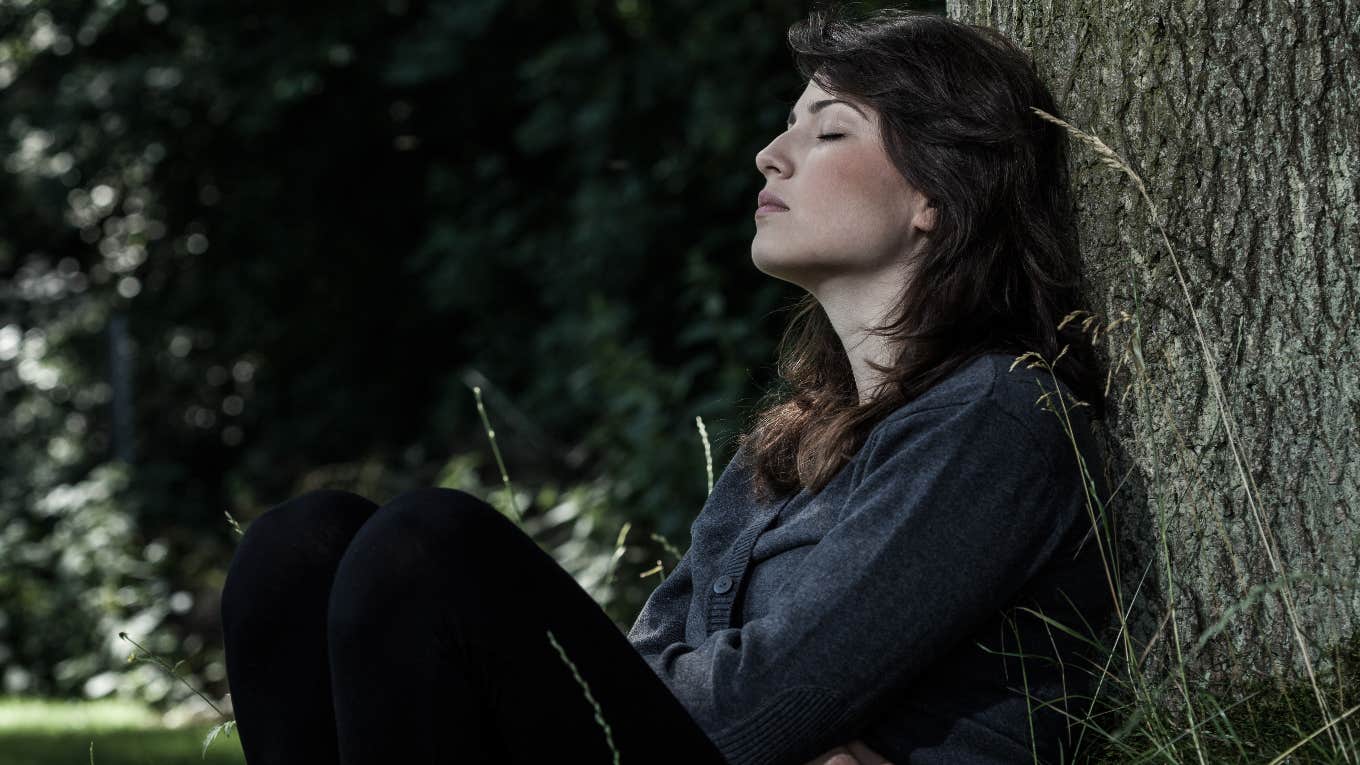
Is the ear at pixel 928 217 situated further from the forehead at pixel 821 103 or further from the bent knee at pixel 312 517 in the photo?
the bent knee at pixel 312 517

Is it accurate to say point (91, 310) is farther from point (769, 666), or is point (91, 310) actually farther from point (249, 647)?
point (769, 666)

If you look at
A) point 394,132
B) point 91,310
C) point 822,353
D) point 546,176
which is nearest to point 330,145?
point 394,132

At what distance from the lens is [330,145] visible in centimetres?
848

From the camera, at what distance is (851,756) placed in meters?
1.78

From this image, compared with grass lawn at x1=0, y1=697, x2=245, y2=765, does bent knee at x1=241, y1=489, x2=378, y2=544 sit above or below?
above

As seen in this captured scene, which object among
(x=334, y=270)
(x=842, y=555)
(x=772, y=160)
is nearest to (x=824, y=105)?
(x=772, y=160)

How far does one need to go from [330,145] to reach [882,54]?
6.79 meters

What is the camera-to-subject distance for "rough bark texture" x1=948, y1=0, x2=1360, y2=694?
194 centimetres

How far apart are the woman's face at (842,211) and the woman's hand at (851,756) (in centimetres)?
73

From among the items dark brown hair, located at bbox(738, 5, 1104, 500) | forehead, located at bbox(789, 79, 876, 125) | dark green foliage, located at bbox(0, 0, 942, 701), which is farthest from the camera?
dark green foliage, located at bbox(0, 0, 942, 701)

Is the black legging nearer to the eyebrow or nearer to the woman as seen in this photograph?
the woman

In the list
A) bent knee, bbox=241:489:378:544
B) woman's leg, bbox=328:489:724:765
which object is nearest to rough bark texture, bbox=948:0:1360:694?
woman's leg, bbox=328:489:724:765

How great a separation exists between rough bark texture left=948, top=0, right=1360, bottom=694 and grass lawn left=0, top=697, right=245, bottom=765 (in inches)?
132

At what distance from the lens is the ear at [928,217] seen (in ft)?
7.01
